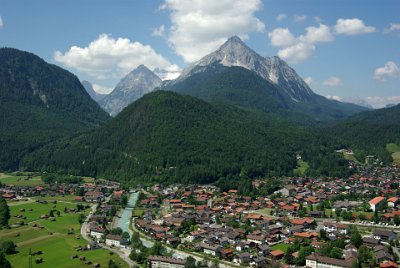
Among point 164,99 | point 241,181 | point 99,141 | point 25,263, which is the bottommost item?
point 25,263

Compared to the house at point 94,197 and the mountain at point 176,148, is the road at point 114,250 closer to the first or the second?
the house at point 94,197

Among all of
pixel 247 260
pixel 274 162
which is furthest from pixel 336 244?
pixel 274 162

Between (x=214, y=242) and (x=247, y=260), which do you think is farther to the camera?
(x=214, y=242)

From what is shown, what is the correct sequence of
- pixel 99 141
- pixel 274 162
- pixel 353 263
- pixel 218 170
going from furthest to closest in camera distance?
pixel 99 141
pixel 274 162
pixel 218 170
pixel 353 263

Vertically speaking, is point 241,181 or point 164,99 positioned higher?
point 164,99

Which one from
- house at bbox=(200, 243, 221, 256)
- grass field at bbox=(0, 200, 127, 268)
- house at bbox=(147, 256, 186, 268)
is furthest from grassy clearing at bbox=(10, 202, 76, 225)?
house at bbox=(200, 243, 221, 256)

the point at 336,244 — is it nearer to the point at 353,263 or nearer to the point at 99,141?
the point at 353,263

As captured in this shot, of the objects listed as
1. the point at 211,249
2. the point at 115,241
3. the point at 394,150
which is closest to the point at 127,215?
the point at 115,241
